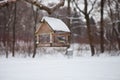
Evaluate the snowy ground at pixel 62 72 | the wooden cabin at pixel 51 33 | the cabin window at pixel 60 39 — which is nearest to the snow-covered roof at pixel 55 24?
the wooden cabin at pixel 51 33

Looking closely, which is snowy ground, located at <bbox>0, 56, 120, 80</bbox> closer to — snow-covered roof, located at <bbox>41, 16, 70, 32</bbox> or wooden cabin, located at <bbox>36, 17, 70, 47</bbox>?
wooden cabin, located at <bbox>36, 17, 70, 47</bbox>

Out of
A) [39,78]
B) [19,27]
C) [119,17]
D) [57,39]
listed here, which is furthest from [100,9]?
[19,27]

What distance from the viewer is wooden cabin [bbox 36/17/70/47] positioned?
55.7 ft

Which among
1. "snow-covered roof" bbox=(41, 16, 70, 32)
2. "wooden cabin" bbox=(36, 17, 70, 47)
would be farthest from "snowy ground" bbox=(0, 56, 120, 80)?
"snow-covered roof" bbox=(41, 16, 70, 32)

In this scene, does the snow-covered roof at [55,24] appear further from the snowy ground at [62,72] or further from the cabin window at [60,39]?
the snowy ground at [62,72]

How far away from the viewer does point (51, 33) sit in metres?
17.0

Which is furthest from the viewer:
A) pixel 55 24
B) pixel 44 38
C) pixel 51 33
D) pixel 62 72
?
pixel 44 38

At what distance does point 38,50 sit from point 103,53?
275 inches

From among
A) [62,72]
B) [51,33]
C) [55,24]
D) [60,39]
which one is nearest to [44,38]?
[60,39]

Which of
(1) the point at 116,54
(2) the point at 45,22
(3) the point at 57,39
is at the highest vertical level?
(2) the point at 45,22

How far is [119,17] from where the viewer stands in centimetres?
2506

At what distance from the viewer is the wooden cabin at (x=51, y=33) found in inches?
669

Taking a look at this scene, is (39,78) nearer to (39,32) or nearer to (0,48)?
(39,32)

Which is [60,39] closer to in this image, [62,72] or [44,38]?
[44,38]
